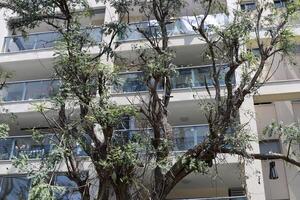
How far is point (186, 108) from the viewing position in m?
17.6

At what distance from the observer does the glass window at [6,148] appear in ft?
55.1

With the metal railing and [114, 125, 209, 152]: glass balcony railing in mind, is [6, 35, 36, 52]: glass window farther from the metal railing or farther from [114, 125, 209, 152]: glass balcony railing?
[114, 125, 209, 152]: glass balcony railing

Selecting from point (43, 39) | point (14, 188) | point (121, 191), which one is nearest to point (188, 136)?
point (121, 191)

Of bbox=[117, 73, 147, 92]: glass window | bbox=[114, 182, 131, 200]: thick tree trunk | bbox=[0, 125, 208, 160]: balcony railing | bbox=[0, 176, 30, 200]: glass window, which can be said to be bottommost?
bbox=[114, 182, 131, 200]: thick tree trunk

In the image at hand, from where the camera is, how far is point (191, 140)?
15609mm

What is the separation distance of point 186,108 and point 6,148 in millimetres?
6805

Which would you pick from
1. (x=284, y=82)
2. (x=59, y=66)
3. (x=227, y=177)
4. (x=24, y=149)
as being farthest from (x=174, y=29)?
(x=59, y=66)

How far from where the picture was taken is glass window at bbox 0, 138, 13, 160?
16.8 meters

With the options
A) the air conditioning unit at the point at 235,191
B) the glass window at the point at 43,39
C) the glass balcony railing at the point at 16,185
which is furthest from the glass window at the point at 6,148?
the air conditioning unit at the point at 235,191

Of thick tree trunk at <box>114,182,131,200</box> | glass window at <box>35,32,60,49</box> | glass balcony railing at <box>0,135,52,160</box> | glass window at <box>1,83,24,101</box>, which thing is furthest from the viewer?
glass window at <box>35,32,60,49</box>

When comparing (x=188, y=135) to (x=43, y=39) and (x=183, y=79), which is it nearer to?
(x=183, y=79)

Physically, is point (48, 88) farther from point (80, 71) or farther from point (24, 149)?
point (80, 71)

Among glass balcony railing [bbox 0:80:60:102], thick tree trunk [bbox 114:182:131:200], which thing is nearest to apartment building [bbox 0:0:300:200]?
glass balcony railing [bbox 0:80:60:102]

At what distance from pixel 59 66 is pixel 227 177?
8164 mm
